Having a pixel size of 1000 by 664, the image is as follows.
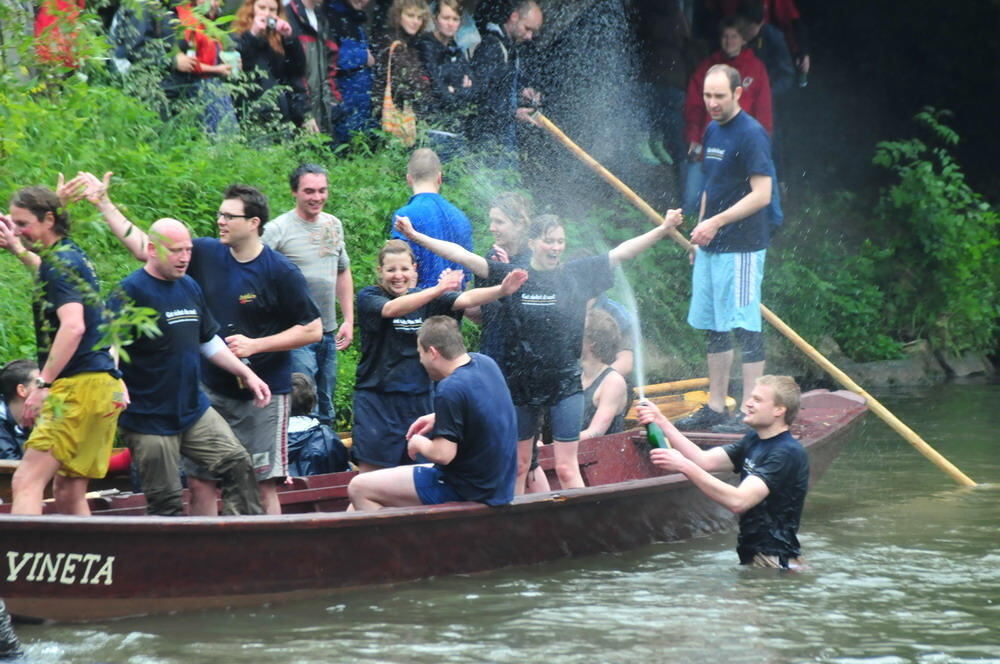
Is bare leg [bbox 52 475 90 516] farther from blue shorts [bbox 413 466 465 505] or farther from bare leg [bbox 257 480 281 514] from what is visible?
blue shorts [bbox 413 466 465 505]

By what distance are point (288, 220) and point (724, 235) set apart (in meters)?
2.76

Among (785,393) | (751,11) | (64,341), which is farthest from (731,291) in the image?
(751,11)

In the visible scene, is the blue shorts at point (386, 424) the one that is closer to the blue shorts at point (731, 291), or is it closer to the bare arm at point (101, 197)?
the bare arm at point (101, 197)

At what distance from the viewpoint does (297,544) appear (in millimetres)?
7402

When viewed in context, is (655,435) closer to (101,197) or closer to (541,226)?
(541,226)

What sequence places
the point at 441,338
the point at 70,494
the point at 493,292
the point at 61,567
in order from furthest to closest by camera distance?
the point at 493,292
the point at 441,338
the point at 70,494
the point at 61,567

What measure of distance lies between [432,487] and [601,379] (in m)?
2.60

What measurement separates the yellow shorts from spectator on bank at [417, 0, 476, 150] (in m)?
6.88

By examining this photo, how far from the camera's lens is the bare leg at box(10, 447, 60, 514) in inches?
280

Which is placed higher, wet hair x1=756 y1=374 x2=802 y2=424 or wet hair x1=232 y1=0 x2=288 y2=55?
wet hair x1=232 y1=0 x2=288 y2=55

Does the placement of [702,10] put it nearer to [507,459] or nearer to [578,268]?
[578,268]

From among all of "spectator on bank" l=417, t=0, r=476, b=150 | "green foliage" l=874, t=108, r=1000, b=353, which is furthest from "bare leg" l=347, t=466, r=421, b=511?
"green foliage" l=874, t=108, r=1000, b=353

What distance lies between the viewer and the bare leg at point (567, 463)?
29.0ft

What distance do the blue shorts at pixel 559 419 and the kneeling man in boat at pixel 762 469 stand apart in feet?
2.16
